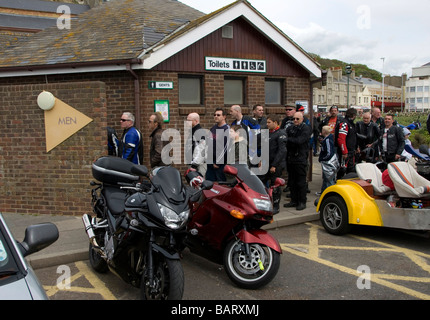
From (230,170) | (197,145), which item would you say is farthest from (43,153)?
(230,170)

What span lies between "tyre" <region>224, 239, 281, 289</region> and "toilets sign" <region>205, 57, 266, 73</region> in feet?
19.3

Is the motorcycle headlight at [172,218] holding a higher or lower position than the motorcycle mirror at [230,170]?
lower

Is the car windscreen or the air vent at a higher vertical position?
the air vent

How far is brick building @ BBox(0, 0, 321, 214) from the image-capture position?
7387 millimetres

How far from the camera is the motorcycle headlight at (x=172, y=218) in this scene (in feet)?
11.6

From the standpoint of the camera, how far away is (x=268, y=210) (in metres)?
4.30

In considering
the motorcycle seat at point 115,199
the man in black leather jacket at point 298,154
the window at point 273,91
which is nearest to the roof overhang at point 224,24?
the window at point 273,91

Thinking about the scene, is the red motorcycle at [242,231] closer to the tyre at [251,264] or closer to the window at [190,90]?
the tyre at [251,264]

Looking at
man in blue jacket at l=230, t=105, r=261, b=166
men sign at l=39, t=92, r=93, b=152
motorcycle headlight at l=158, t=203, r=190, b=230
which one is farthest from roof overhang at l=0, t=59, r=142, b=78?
motorcycle headlight at l=158, t=203, r=190, b=230

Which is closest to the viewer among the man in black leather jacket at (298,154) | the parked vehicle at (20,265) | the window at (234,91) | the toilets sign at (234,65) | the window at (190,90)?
the parked vehicle at (20,265)

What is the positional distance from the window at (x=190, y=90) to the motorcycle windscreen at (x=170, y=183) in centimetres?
545

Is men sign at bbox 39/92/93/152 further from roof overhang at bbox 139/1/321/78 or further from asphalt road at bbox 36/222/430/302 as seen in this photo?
asphalt road at bbox 36/222/430/302

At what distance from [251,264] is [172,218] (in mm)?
1221

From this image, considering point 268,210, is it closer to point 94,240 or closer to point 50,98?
point 94,240
